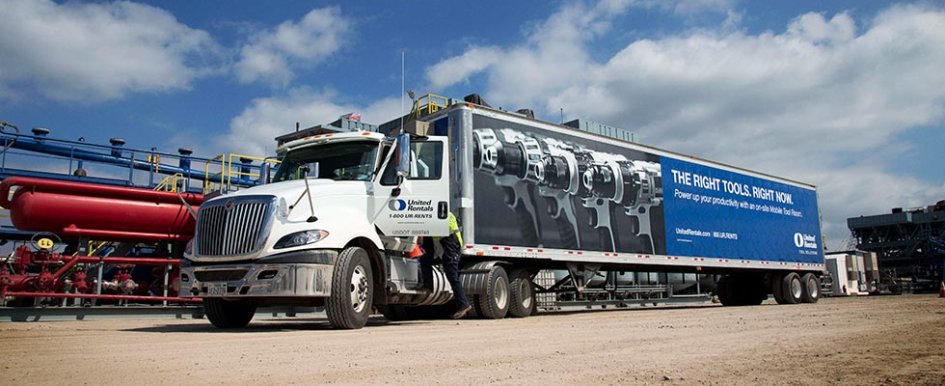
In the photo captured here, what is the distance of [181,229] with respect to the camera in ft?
42.6

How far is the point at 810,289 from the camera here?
21734mm

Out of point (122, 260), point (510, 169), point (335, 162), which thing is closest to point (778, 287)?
point (510, 169)

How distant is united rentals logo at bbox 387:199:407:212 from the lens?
9734mm

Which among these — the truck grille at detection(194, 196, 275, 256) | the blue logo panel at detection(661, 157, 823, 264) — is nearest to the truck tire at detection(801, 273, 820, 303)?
the blue logo panel at detection(661, 157, 823, 264)

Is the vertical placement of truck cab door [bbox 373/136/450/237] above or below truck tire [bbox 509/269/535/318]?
above

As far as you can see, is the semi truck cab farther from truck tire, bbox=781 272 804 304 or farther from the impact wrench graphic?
truck tire, bbox=781 272 804 304

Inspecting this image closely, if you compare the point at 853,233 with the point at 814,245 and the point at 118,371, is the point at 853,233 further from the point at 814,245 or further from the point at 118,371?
the point at 118,371

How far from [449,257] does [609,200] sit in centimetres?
517

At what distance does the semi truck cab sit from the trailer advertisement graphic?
209cm

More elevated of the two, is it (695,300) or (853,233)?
(853,233)

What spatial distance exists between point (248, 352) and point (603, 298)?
14884mm

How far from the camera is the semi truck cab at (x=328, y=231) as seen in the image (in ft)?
27.5

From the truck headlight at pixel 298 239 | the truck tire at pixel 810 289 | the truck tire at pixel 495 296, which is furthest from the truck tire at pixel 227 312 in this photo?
the truck tire at pixel 810 289

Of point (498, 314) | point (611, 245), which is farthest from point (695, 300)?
point (498, 314)
